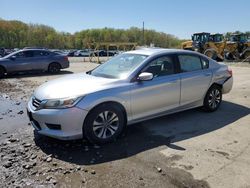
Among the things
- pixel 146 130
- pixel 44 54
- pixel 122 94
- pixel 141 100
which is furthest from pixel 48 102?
pixel 44 54

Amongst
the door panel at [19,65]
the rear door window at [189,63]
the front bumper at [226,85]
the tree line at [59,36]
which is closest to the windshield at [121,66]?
the rear door window at [189,63]

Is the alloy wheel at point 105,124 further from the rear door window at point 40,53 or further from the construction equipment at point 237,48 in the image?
the construction equipment at point 237,48

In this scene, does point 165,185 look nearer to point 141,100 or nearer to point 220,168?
point 220,168

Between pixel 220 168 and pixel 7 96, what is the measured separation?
771 centimetres

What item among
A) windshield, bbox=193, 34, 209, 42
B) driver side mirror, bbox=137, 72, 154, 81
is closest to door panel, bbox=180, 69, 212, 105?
driver side mirror, bbox=137, 72, 154, 81

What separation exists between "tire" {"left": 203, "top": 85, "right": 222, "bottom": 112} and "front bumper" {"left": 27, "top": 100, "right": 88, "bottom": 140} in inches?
131

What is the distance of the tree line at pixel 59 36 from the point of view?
3415 inches

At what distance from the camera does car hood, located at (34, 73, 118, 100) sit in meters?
4.67

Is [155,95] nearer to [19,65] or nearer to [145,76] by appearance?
[145,76]

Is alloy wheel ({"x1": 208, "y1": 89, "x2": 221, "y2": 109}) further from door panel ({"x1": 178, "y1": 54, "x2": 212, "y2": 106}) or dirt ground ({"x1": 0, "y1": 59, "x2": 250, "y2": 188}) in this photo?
dirt ground ({"x1": 0, "y1": 59, "x2": 250, "y2": 188})

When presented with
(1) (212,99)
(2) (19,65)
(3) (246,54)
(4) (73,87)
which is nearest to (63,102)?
(4) (73,87)

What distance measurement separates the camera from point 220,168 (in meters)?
4.02

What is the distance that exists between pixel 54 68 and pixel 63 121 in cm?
1182

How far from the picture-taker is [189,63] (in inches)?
249
